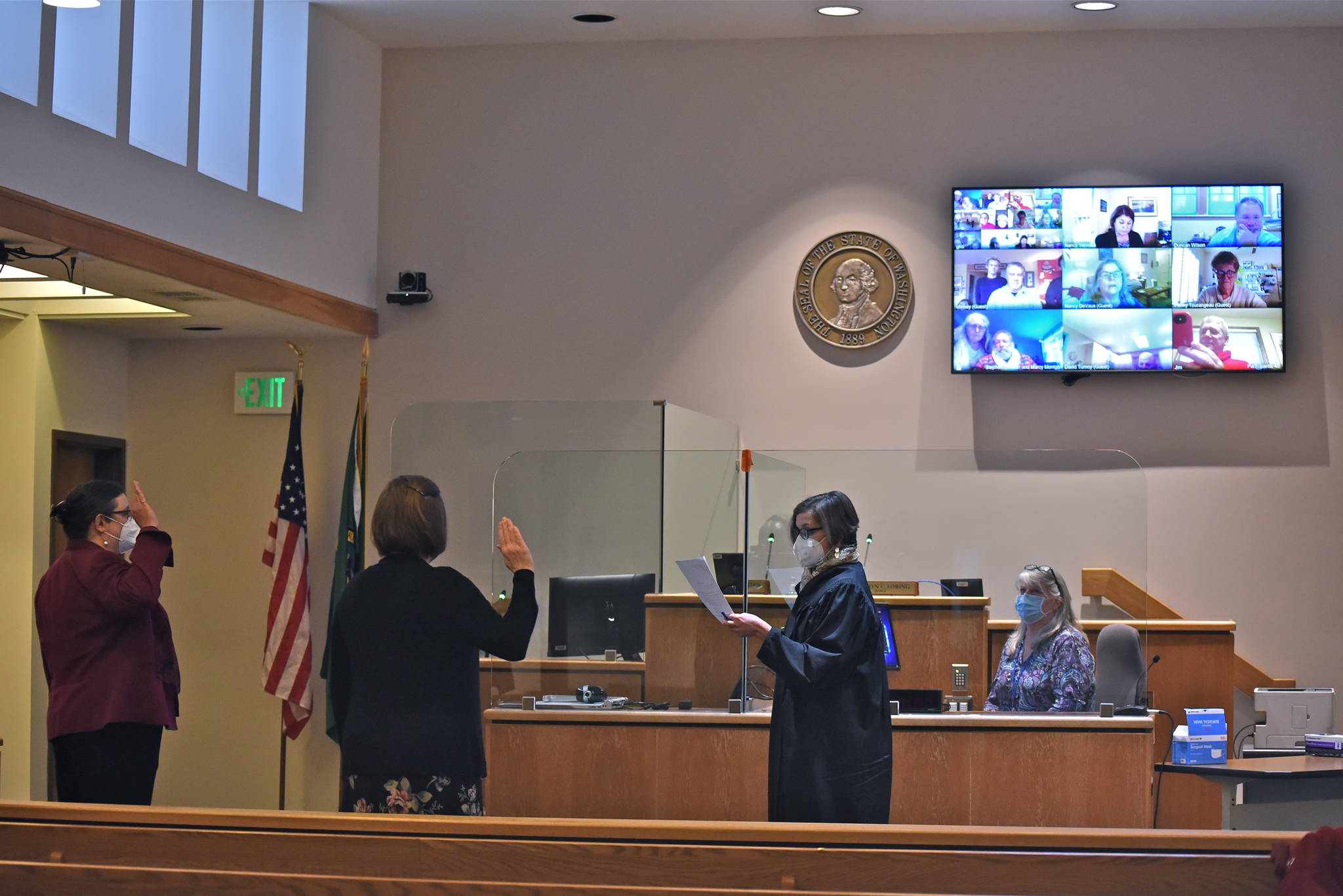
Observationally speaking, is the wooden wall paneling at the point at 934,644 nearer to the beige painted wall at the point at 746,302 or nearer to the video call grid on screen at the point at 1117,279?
the beige painted wall at the point at 746,302

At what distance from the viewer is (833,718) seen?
3.39 metres

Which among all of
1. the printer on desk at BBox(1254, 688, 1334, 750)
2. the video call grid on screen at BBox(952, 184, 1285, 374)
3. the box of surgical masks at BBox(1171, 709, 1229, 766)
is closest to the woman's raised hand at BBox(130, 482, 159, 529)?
the box of surgical masks at BBox(1171, 709, 1229, 766)

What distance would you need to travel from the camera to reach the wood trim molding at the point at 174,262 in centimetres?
460

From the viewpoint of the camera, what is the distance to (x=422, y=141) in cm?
703

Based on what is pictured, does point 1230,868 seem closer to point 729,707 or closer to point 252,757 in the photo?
point 729,707

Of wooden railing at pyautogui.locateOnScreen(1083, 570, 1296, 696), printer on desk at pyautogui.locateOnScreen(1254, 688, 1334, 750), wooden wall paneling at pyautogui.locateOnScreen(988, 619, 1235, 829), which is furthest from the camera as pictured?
printer on desk at pyautogui.locateOnScreen(1254, 688, 1334, 750)

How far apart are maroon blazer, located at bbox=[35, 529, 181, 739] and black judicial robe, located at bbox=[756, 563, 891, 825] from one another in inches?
65.4

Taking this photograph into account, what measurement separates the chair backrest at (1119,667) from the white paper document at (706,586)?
1.70 m

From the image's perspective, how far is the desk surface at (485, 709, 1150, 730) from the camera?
15.4ft

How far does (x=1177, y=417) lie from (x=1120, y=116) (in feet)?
4.57

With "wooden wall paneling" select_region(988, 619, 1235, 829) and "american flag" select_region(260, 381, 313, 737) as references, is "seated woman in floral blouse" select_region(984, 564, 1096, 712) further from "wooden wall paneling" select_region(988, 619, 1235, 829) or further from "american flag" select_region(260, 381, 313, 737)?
"american flag" select_region(260, 381, 313, 737)

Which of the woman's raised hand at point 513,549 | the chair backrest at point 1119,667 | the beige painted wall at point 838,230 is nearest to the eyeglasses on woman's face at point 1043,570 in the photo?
the chair backrest at point 1119,667

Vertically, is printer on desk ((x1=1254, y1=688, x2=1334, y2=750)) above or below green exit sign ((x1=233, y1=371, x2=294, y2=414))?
below

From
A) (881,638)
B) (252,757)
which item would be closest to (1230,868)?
(881,638)
